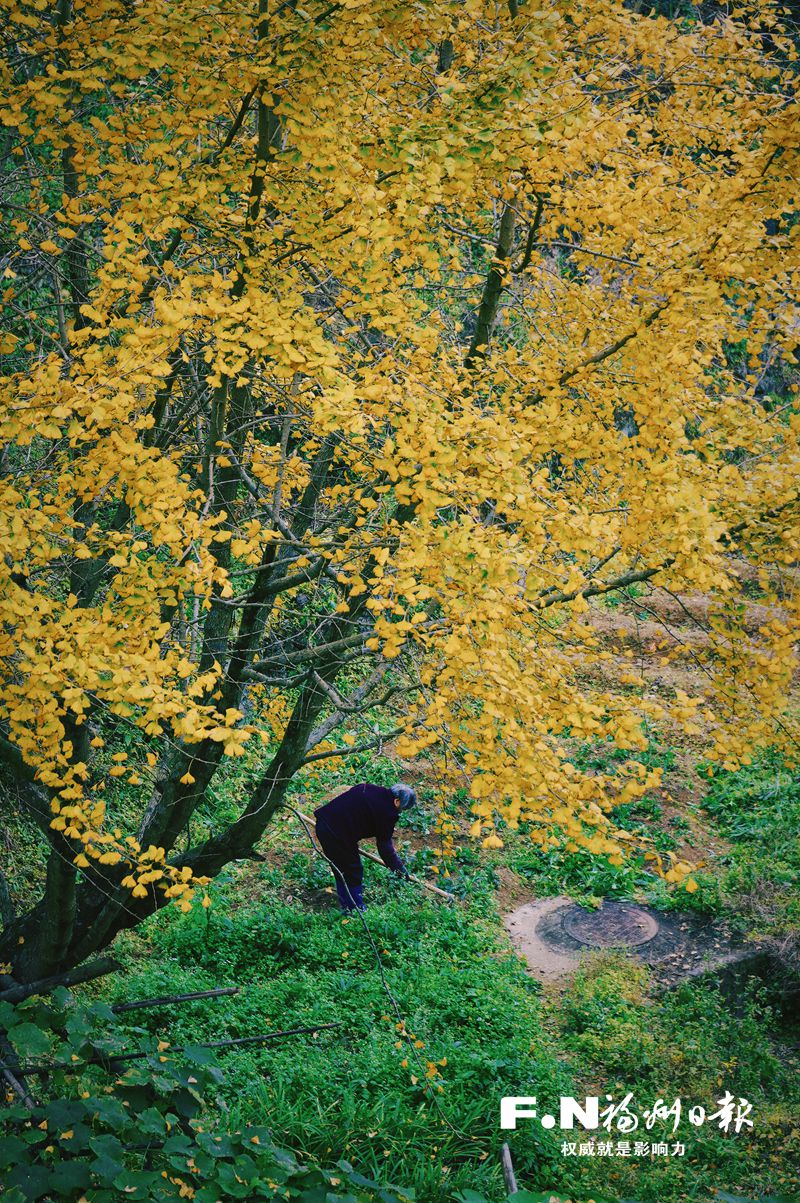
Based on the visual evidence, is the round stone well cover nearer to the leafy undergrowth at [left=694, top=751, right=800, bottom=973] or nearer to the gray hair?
the leafy undergrowth at [left=694, top=751, right=800, bottom=973]

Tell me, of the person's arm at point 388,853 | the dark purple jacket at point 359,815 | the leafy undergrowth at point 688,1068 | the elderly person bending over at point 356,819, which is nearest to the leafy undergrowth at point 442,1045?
the leafy undergrowth at point 688,1068

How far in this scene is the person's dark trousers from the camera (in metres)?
6.78

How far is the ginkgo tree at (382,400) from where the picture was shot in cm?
313

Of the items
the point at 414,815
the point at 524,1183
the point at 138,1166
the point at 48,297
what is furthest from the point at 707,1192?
the point at 48,297

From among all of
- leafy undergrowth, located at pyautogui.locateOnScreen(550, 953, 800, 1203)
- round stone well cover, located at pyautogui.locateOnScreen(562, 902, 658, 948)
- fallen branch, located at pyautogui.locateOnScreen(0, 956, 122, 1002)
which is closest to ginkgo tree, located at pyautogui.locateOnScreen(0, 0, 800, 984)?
fallen branch, located at pyautogui.locateOnScreen(0, 956, 122, 1002)

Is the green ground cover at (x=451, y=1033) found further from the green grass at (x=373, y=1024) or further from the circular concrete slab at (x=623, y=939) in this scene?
the circular concrete slab at (x=623, y=939)

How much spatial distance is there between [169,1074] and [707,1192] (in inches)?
125

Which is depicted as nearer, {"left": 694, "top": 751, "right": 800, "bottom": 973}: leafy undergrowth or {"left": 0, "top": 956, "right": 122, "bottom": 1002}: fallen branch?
{"left": 0, "top": 956, "right": 122, "bottom": 1002}: fallen branch

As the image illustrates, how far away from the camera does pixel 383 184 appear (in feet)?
12.3

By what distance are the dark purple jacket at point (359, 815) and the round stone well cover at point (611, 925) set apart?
1987 mm

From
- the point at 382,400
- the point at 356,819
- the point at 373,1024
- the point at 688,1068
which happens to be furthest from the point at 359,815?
the point at 382,400

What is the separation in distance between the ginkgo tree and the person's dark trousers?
181 cm

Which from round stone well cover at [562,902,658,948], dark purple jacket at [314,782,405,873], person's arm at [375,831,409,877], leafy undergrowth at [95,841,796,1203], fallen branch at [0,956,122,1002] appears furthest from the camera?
round stone well cover at [562,902,658,948]

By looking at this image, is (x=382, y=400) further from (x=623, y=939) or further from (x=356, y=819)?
(x=623, y=939)
